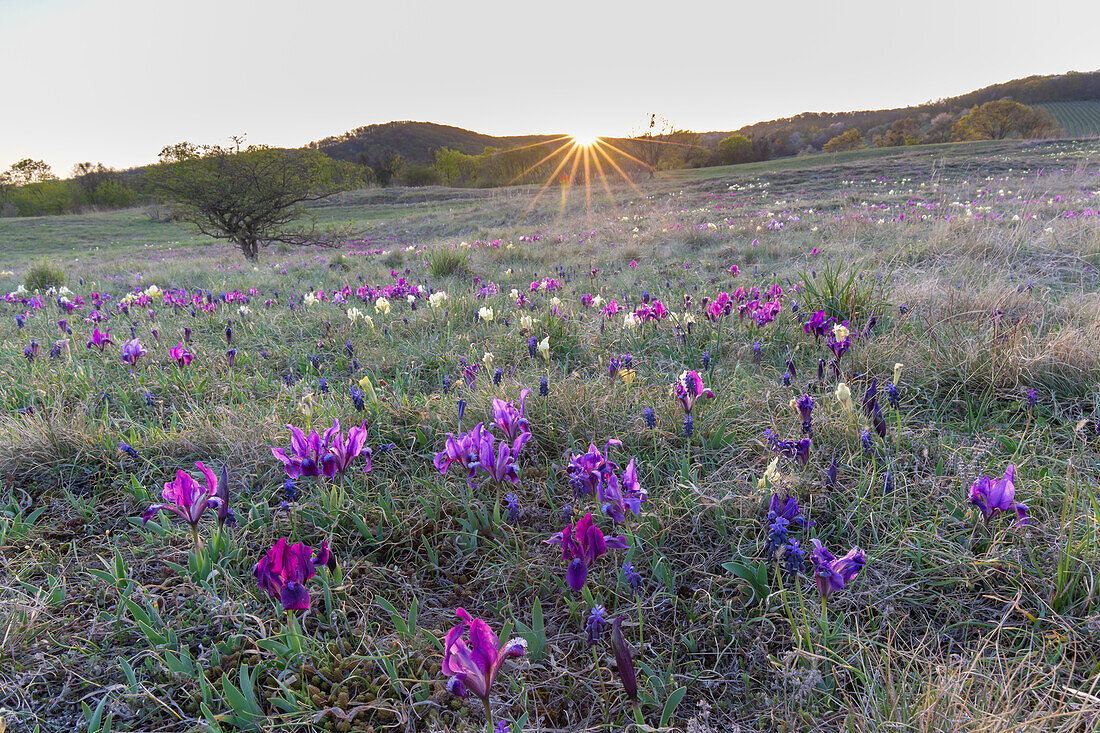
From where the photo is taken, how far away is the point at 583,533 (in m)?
1.59

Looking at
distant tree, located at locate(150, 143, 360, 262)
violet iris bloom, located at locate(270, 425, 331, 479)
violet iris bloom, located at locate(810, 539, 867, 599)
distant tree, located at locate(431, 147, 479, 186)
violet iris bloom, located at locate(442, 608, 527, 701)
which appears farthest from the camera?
distant tree, located at locate(431, 147, 479, 186)

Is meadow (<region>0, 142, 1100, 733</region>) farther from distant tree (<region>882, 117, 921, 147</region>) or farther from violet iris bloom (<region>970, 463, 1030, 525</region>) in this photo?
distant tree (<region>882, 117, 921, 147</region>)

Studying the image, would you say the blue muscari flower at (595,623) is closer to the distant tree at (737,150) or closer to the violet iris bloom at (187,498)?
the violet iris bloom at (187,498)

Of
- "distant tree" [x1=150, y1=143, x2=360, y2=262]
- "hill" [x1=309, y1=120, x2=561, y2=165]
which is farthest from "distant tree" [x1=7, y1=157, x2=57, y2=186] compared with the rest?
"distant tree" [x1=150, y1=143, x2=360, y2=262]

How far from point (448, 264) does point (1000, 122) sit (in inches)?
2697

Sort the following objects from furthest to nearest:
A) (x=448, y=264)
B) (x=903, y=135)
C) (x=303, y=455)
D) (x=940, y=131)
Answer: (x=940, y=131) → (x=903, y=135) → (x=448, y=264) → (x=303, y=455)

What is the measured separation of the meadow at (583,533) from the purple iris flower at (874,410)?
13mm

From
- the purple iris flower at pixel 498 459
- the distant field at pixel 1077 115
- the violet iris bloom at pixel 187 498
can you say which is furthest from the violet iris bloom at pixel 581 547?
the distant field at pixel 1077 115

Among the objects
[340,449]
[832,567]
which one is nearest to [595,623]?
[832,567]

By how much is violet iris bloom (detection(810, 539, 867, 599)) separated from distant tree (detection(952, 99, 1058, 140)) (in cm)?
6686

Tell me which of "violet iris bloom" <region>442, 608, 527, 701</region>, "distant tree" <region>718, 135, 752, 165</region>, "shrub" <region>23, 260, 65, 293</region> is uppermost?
"distant tree" <region>718, 135, 752, 165</region>

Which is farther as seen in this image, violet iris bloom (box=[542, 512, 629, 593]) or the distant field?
the distant field

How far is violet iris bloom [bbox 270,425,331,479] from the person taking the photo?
6.29 ft

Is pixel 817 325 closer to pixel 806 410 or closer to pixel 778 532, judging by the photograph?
pixel 806 410
